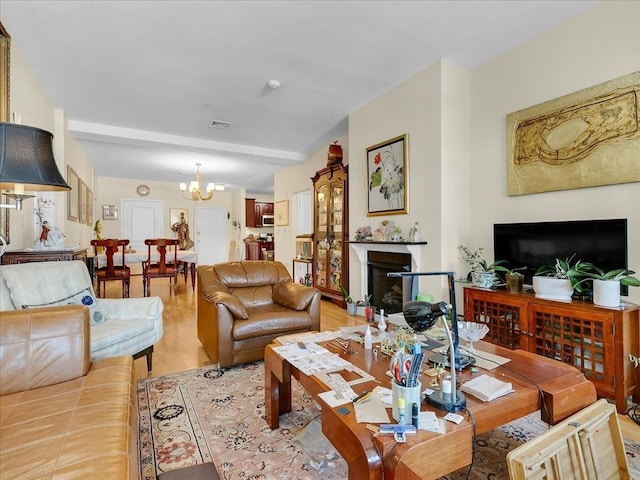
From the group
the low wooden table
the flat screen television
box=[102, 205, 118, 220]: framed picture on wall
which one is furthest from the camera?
box=[102, 205, 118, 220]: framed picture on wall

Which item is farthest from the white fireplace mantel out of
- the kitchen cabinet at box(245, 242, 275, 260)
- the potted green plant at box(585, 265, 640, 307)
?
the kitchen cabinet at box(245, 242, 275, 260)

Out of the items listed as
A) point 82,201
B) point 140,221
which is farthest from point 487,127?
point 140,221

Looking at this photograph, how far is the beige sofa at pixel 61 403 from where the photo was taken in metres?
0.99

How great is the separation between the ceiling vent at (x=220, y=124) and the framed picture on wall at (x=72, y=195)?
79.2 inches

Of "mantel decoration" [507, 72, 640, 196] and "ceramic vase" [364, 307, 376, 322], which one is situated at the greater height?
"mantel decoration" [507, 72, 640, 196]

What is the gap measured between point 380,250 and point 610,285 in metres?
2.23

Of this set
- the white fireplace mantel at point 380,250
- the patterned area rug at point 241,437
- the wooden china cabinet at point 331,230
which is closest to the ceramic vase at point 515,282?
the white fireplace mantel at point 380,250

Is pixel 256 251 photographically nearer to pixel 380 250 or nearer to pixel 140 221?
pixel 140 221

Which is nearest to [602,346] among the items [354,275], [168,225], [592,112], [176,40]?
[592,112]

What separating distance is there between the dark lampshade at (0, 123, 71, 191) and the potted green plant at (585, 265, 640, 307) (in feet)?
10.5

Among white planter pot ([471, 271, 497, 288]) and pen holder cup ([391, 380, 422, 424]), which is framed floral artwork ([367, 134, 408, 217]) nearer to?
white planter pot ([471, 271, 497, 288])

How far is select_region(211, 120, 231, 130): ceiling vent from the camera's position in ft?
15.1

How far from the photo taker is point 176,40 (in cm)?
278

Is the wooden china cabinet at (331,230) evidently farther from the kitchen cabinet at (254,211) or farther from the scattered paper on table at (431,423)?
the kitchen cabinet at (254,211)
